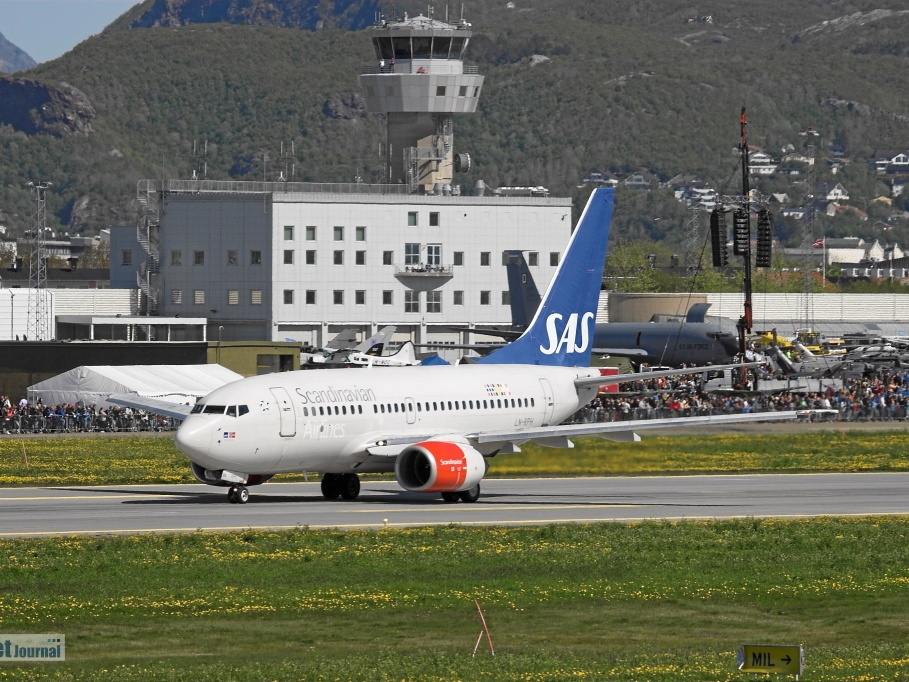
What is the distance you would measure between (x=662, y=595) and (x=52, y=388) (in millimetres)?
69971

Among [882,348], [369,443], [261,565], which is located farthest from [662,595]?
[882,348]

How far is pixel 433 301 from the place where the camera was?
14075 cm

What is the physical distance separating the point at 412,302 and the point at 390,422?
3662 inches

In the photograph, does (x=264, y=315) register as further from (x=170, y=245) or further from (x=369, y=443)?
(x=369, y=443)

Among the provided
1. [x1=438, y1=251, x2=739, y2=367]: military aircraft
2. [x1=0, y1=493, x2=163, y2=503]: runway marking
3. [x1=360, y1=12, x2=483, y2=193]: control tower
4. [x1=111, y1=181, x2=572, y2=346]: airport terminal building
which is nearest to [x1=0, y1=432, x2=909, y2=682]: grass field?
[x1=0, y1=493, x2=163, y2=503]: runway marking

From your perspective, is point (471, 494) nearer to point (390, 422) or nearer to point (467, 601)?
point (390, 422)

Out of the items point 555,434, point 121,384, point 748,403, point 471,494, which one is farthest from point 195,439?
point 748,403

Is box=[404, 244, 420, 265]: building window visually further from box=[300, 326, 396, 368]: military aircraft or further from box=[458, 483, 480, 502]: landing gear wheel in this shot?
box=[458, 483, 480, 502]: landing gear wheel

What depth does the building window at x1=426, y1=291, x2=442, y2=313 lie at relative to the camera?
140 m

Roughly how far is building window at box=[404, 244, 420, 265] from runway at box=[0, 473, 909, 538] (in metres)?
82.5

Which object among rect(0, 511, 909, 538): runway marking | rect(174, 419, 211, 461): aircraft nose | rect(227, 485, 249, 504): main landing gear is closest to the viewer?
rect(0, 511, 909, 538): runway marking

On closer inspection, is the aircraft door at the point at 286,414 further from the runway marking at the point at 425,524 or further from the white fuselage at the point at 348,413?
the runway marking at the point at 425,524

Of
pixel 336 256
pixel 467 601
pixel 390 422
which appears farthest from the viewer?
pixel 336 256

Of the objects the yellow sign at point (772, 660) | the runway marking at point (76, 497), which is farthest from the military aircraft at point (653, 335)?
the yellow sign at point (772, 660)
